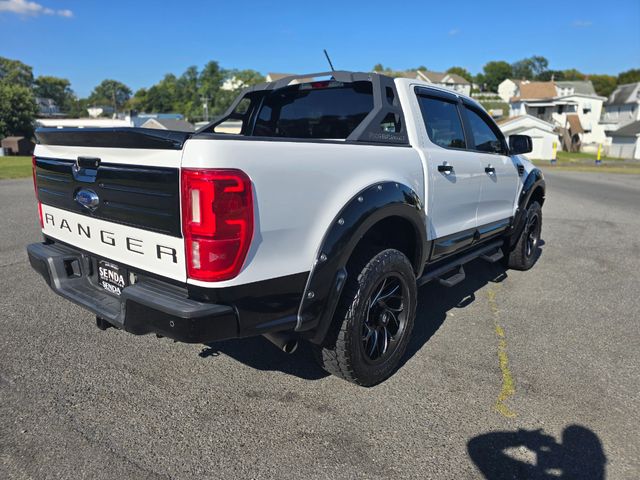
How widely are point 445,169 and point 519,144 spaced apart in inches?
69.4

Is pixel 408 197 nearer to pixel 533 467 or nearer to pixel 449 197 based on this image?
pixel 449 197

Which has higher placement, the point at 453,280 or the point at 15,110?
the point at 15,110

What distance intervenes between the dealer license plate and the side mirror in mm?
3945

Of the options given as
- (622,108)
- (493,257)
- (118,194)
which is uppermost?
(622,108)

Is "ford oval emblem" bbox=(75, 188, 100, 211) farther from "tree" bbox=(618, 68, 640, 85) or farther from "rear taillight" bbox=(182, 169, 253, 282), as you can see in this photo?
"tree" bbox=(618, 68, 640, 85)

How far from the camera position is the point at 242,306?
2.20 metres

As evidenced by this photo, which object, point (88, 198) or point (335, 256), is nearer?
point (335, 256)

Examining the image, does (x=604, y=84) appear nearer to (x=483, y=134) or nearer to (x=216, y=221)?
(x=483, y=134)

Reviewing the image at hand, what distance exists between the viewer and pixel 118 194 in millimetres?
2414

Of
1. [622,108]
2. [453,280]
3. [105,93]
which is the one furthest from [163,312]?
[105,93]

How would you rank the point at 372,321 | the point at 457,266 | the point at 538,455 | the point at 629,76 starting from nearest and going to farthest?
the point at 538,455 < the point at 372,321 < the point at 457,266 < the point at 629,76

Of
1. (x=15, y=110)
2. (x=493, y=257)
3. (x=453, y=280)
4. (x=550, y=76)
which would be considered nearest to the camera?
(x=453, y=280)

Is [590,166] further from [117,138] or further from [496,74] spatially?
[496,74]

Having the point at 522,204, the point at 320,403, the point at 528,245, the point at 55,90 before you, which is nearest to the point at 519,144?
the point at 522,204
